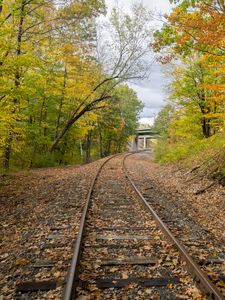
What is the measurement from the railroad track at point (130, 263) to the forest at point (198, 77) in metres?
5.56

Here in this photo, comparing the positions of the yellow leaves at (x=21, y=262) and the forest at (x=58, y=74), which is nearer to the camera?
the yellow leaves at (x=21, y=262)

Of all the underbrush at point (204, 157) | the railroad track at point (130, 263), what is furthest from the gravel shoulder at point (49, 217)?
the underbrush at point (204, 157)

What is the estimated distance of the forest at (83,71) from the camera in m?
9.90

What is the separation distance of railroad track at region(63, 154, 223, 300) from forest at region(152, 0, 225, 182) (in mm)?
5560

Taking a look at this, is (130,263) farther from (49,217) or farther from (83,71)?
(83,71)

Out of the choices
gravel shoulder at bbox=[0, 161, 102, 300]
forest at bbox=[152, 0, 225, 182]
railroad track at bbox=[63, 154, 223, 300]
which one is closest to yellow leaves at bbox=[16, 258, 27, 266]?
gravel shoulder at bbox=[0, 161, 102, 300]

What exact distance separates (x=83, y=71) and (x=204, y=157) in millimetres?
11525

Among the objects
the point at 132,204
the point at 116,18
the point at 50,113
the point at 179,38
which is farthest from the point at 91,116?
the point at 132,204

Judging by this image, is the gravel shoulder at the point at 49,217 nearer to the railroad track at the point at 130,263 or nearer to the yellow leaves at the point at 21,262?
the yellow leaves at the point at 21,262

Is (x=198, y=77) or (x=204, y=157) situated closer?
(x=204, y=157)

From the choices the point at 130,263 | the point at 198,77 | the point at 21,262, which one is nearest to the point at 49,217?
the point at 21,262

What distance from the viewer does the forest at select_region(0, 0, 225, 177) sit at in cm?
990

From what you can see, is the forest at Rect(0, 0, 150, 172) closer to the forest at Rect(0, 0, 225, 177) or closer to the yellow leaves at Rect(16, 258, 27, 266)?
the forest at Rect(0, 0, 225, 177)

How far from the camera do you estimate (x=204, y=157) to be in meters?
15.1
